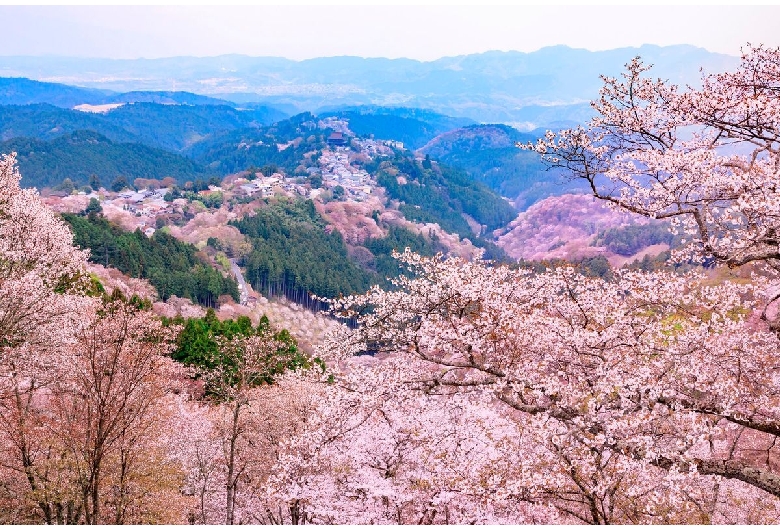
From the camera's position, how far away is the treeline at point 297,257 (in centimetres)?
8100

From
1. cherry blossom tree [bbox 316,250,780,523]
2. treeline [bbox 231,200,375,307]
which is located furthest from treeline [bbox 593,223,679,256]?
cherry blossom tree [bbox 316,250,780,523]

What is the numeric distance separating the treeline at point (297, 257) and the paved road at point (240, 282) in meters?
1.38

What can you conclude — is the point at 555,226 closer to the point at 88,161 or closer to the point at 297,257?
the point at 297,257

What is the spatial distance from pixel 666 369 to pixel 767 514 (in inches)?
244

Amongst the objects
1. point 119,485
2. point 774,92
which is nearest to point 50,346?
point 119,485

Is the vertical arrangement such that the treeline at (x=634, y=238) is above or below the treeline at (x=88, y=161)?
below

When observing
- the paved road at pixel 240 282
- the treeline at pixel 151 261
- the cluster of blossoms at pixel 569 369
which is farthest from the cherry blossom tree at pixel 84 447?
the paved road at pixel 240 282

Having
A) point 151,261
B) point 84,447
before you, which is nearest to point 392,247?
point 151,261

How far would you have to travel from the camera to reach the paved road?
229 feet

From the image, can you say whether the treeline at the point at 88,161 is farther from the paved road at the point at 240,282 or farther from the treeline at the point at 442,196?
the paved road at the point at 240,282

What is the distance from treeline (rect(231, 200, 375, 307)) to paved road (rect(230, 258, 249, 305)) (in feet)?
4.51

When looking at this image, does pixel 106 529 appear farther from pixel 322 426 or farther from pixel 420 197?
pixel 420 197

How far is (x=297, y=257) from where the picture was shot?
91.8 metres

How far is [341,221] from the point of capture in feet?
399
